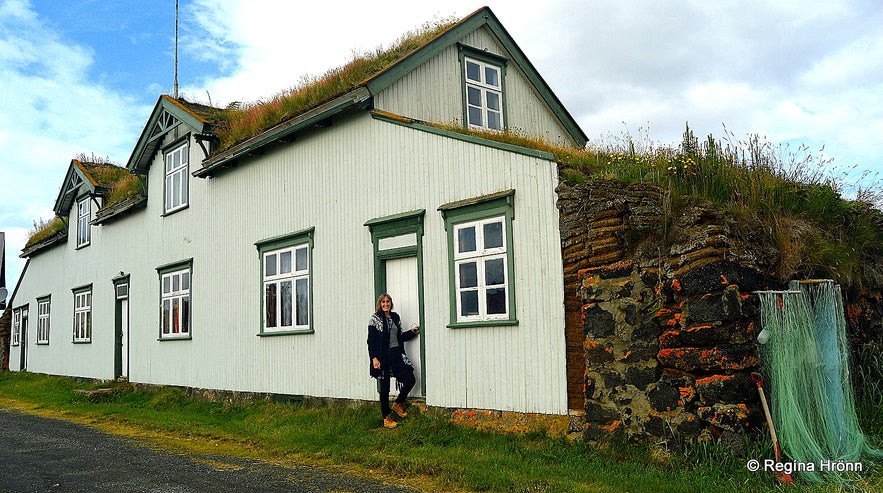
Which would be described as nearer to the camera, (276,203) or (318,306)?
(318,306)

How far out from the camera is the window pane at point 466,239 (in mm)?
10125

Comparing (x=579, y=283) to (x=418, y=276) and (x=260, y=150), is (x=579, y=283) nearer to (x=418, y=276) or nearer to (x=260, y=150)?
(x=418, y=276)

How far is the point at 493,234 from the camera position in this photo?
9.82 metres

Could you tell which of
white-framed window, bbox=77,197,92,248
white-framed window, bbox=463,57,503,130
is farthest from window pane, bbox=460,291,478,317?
white-framed window, bbox=77,197,92,248

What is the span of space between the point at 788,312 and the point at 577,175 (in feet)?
8.94

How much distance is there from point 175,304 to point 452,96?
847 cm

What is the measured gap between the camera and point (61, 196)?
25.0 metres

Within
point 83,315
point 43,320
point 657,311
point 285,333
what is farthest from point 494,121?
point 43,320

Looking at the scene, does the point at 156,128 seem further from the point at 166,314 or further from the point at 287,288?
the point at 287,288

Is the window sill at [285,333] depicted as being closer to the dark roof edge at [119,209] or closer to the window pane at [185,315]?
the window pane at [185,315]

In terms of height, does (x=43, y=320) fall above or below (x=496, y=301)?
above

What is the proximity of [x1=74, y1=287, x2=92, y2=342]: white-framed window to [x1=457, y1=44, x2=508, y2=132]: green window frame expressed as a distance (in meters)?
14.4

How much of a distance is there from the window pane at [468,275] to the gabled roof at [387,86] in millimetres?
3399

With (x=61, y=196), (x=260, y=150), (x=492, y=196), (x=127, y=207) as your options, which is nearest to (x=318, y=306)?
(x=260, y=150)
